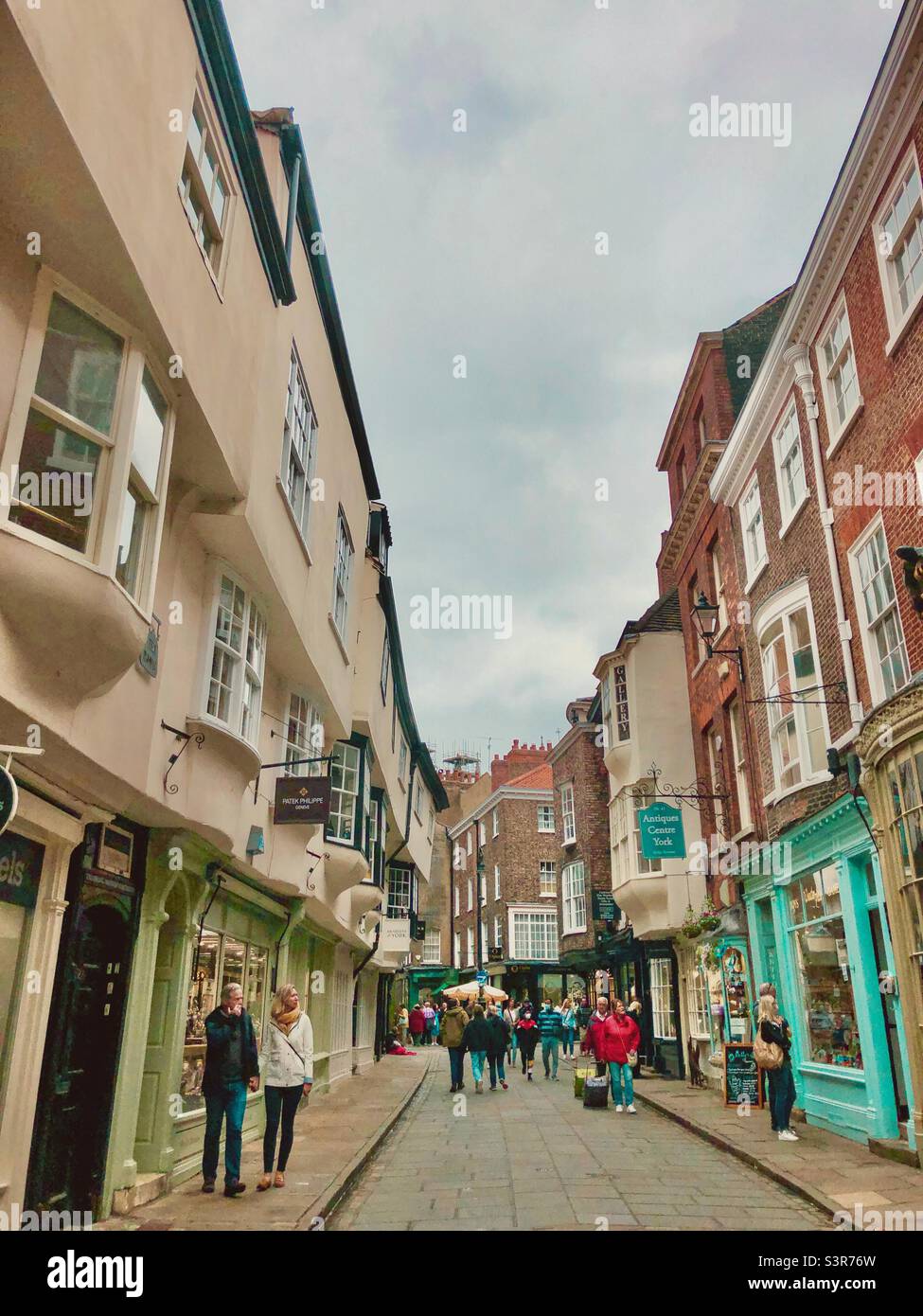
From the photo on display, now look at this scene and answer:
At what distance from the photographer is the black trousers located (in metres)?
8.95

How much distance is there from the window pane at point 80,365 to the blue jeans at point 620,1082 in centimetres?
1293

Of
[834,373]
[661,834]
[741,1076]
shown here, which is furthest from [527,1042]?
[834,373]

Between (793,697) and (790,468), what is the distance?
3.60 meters

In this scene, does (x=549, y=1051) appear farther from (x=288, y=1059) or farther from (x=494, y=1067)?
(x=288, y=1059)

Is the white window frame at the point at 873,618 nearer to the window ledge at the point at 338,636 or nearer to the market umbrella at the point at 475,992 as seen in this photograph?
the window ledge at the point at 338,636

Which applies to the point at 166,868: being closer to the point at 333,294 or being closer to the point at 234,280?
the point at 234,280

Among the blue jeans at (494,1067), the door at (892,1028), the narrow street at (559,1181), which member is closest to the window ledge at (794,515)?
the door at (892,1028)

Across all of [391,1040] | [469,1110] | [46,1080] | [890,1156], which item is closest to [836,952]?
[890,1156]

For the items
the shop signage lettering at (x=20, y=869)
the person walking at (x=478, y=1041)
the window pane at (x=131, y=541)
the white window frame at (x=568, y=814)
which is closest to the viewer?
the shop signage lettering at (x=20, y=869)

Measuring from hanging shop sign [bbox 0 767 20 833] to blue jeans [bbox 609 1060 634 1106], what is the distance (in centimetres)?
1304

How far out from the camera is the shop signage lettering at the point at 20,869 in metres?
6.23

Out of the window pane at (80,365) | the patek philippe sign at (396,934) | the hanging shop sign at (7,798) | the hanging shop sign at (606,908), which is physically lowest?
the hanging shop sign at (7,798)

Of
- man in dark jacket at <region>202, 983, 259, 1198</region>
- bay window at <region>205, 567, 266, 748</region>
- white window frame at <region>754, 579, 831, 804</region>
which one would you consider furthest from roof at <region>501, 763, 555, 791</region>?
man in dark jacket at <region>202, 983, 259, 1198</region>

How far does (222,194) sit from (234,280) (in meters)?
0.77
